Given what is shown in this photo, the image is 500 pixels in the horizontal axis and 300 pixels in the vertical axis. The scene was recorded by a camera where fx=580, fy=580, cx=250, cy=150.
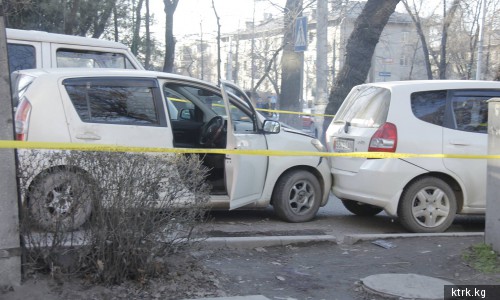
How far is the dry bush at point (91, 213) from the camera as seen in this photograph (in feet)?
14.4

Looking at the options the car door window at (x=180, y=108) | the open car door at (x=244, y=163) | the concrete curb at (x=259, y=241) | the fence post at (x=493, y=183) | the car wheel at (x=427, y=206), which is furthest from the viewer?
→ the car door window at (x=180, y=108)

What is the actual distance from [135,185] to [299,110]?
1441cm

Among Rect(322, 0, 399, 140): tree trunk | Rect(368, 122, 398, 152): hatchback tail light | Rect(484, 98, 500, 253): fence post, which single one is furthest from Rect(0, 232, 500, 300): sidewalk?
Rect(322, 0, 399, 140): tree trunk

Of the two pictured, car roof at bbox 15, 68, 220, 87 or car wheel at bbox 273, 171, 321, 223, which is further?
car wheel at bbox 273, 171, 321, 223

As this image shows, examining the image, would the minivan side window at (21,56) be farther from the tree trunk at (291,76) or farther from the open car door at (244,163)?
the tree trunk at (291,76)

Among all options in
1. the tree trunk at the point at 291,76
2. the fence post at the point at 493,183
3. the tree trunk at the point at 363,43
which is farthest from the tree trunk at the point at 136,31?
the fence post at the point at 493,183

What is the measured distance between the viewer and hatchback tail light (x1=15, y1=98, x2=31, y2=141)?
5.90 meters

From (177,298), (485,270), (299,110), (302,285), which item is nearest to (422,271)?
(485,270)

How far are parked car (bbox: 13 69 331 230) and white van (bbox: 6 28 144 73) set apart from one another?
2.12 m

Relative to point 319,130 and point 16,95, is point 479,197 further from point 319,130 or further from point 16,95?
point 319,130

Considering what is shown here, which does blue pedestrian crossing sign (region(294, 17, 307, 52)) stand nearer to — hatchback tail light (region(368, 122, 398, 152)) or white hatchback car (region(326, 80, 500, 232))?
white hatchback car (region(326, 80, 500, 232))

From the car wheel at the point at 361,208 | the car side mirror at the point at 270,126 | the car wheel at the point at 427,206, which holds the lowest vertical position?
the car wheel at the point at 361,208

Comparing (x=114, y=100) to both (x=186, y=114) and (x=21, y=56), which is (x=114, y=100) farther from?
(x=21, y=56)

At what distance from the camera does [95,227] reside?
174 inches
